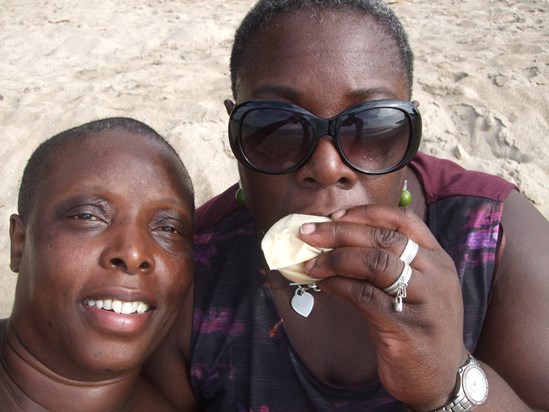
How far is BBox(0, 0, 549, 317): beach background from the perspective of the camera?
3604 millimetres

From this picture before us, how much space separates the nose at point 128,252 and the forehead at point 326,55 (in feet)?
1.91

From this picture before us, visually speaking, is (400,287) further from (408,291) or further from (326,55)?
(326,55)

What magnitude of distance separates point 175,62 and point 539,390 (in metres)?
4.47

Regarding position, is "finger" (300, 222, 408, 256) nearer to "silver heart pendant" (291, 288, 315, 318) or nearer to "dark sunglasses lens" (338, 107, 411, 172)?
"dark sunglasses lens" (338, 107, 411, 172)

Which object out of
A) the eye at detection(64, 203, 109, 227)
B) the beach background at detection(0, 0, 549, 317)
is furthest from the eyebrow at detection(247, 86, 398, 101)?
the beach background at detection(0, 0, 549, 317)

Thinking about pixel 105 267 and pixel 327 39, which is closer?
pixel 327 39

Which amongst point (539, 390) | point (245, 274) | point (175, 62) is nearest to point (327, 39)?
point (245, 274)

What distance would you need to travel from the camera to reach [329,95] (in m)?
1.49

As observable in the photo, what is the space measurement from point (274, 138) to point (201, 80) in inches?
135

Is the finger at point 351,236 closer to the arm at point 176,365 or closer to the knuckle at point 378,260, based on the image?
the knuckle at point 378,260

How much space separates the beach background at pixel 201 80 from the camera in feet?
11.8

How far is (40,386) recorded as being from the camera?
179 cm

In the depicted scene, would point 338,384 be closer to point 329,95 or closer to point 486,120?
point 329,95

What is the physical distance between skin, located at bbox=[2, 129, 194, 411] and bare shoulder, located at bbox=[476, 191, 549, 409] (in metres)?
1.01
